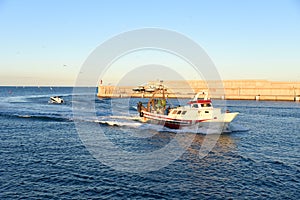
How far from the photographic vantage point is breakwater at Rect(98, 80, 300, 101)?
407 feet

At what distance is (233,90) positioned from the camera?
461 ft

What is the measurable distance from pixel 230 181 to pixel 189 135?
20.8 m

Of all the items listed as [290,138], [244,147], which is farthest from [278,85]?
[244,147]

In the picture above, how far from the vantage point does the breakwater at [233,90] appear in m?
124

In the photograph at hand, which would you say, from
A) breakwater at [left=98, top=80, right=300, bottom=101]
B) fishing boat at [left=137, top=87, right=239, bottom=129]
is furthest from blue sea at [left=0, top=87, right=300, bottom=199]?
breakwater at [left=98, top=80, right=300, bottom=101]

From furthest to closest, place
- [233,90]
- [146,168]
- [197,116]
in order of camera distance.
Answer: [233,90] < [197,116] < [146,168]

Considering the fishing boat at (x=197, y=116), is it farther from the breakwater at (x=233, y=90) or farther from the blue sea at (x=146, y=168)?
the breakwater at (x=233, y=90)

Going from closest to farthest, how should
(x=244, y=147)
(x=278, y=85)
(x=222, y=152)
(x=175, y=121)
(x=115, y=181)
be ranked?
(x=115, y=181), (x=222, y=152), (x=244, y=147), (x=175, y=121), (x=278, y=85)

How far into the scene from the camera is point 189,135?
43.8m

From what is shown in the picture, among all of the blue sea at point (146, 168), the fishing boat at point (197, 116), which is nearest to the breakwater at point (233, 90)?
the fishing boat at point (197, 116)

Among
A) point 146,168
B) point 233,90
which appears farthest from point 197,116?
point 233,90

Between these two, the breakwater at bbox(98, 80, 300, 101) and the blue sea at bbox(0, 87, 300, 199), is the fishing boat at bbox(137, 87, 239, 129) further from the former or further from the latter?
the breakwater at bbox(98, 80, 300, 101)

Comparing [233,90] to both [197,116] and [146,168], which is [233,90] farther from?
[146,168]

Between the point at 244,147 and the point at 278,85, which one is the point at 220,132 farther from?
the point at 278,85
